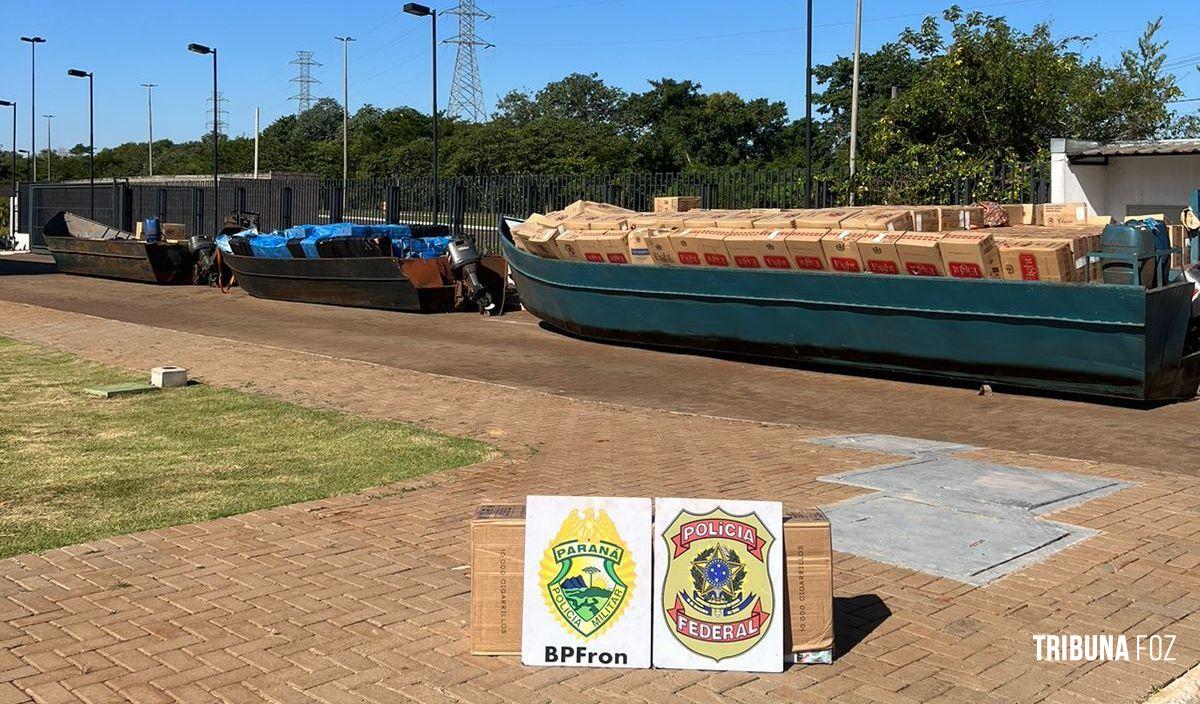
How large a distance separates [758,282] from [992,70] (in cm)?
1647

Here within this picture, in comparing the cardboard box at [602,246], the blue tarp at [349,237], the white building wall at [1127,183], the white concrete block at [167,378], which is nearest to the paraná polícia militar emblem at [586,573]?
the white concrete block at [167,378]

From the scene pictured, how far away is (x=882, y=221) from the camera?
47.9 ft

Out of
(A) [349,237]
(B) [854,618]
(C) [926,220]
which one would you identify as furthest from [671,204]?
(B) [854,618]

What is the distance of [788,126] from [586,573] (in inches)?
2757

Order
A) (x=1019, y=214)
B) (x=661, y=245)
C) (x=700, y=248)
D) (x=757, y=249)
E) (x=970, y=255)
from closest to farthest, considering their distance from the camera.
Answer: (x=970, y=255)
(x=757, y=249)
(x=700, y=248)
(x=1019, y=214)
(x=661, y=245)

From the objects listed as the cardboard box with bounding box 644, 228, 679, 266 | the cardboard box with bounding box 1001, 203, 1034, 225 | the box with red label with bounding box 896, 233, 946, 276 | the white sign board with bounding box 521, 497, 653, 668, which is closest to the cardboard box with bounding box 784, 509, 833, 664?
the white sign board with bounding box 521, 497, 653, 668

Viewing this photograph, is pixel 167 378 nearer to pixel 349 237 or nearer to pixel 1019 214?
pixel 349 237

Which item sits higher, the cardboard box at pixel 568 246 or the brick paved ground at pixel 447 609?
the cardboard box at pixel 568 246

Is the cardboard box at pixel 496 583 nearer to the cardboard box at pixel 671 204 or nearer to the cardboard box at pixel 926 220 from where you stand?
the cardboard box at pixel 926 220

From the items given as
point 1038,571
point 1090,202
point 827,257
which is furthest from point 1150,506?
point 1090,202

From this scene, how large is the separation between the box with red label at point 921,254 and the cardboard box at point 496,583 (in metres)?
9.28

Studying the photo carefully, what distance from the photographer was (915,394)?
13.8 m

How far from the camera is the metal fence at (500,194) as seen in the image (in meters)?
21.0

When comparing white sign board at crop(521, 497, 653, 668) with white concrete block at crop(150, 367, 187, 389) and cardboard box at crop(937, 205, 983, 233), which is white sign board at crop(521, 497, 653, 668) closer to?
white concrete block at crop(150, 367, 187, 389)
